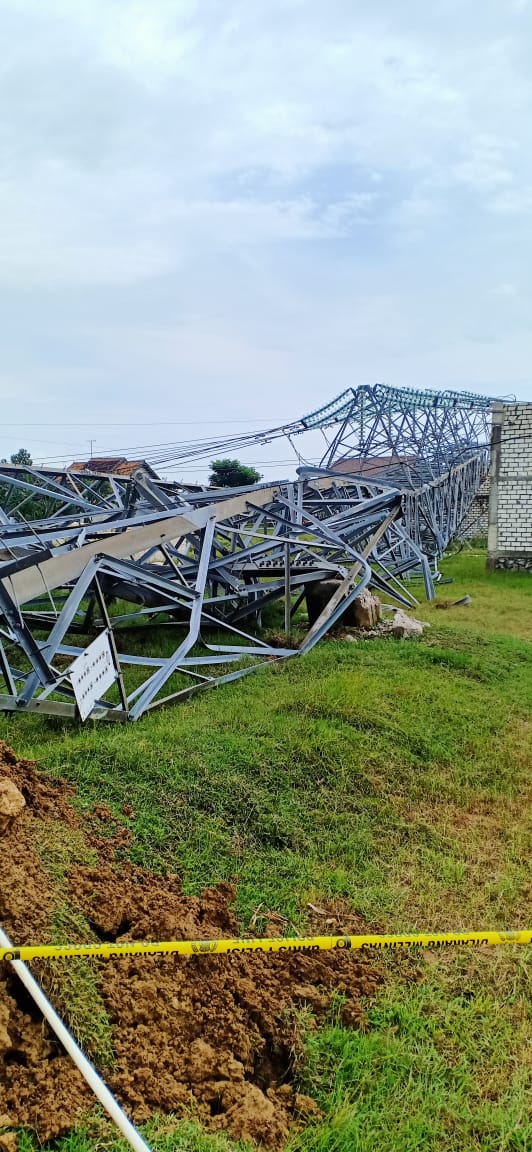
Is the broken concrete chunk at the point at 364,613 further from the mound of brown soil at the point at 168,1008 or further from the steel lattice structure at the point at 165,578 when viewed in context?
the mound of brown soil at the point at 168,1008

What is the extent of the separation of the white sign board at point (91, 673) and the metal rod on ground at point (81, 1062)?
1526 mm

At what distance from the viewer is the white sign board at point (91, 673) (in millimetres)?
3418

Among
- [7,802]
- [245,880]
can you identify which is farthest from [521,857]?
[7,802]

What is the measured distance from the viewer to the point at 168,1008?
84.3 inches

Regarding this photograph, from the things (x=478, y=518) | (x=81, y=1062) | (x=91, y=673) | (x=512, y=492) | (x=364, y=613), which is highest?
(x=512, y=492)

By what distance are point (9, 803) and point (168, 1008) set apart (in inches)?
42.8

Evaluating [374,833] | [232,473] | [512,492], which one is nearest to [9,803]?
[374,833]

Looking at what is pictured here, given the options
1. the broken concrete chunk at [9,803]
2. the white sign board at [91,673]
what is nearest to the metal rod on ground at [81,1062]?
the broken concrete chunk at [9,803]

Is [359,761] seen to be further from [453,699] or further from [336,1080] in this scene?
[336,1080]

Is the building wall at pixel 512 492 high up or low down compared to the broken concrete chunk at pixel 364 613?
up

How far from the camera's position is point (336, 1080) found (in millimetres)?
2080

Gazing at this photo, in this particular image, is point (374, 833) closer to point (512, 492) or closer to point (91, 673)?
point (91, 673)

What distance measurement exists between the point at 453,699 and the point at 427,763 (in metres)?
1.20

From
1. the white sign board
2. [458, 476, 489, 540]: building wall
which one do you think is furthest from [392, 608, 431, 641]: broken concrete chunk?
[458, 476, 489, 540]: building wall
